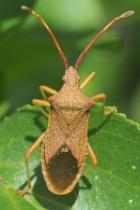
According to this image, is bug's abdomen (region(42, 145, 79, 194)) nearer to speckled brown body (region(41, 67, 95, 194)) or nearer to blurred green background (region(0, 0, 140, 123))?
speckled brown body (region(41, 67, 95, 194))

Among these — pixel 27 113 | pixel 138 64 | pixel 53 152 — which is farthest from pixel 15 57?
pixel 138 64

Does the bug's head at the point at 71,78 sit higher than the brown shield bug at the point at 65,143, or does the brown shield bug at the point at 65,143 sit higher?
the bug's head at the point at 71,78

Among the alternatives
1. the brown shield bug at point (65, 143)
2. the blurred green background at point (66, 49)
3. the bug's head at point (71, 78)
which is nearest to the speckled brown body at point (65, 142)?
the brown shield bug at point (65, 143)

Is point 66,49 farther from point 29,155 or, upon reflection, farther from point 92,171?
point 92,171

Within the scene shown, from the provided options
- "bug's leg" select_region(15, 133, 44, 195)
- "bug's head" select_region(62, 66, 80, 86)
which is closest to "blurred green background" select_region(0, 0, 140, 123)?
"bug's head" select_region(62, 66, 80, 86)

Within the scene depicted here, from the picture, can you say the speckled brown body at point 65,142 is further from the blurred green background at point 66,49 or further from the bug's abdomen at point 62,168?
the blurred green background at point 66,49

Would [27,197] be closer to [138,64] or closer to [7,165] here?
[7,165]

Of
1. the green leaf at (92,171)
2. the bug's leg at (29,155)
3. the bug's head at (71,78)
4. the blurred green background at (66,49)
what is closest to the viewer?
the green leaf at (92,171)

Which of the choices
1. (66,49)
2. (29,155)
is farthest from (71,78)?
(29,155)
